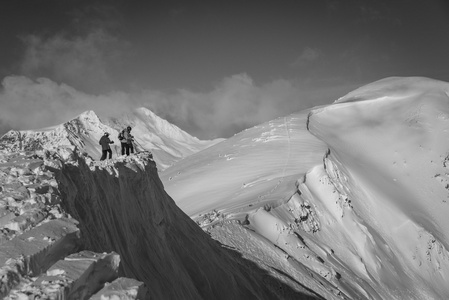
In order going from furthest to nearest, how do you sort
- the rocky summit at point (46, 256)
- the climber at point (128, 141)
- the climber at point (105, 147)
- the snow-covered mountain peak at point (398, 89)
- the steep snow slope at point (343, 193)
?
1. the snow-covered mountain peak at point (398, 89)
2. the steep snow slope at point (343, 193)
3. the climber at point (128, 141)
4. the climber at point (105, 147)
5. the rocky summit at point (46, 256)

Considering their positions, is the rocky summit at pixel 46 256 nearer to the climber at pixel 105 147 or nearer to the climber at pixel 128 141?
the climber at pixel 105 147

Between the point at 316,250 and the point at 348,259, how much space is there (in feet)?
14.6

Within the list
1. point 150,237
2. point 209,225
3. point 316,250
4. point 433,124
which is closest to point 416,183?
point 433,124

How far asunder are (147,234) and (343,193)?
112 ft

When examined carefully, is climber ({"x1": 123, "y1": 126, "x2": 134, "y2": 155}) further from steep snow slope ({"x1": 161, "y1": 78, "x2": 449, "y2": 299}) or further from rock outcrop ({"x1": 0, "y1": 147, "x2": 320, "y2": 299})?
steep snow slope ({"x1": 161, "y1": 78, "x2": 449, "y2": 299})

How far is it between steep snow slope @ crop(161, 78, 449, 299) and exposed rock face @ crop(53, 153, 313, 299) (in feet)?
19.8

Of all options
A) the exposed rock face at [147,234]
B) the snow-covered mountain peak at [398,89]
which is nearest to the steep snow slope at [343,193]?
the snow-covered mountain peak at [398,89]

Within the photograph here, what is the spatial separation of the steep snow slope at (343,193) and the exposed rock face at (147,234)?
238 inches

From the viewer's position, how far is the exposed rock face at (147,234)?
1184 centimetres

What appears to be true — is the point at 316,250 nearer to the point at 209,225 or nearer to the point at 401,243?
the point at 209,225

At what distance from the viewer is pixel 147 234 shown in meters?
15.8

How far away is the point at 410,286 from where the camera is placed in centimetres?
3972

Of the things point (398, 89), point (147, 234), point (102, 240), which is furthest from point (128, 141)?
point (398, 89)

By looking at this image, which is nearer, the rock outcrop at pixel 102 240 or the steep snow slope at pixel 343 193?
the rock outcrop at pixel 102 240
